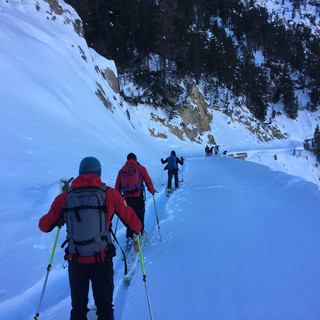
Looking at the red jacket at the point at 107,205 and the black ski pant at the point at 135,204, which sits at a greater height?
the red jacket at the point at 107,205

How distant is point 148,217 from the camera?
255 inches

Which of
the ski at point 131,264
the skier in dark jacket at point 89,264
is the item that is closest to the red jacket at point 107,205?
the skier in dark jacket at point 89,264

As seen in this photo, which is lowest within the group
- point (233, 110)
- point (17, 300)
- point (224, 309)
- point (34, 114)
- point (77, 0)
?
point (224, 309)

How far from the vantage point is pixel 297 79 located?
59.1 m

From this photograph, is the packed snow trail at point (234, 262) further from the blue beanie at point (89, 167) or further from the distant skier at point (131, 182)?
the blue beanie at point (89, 167)

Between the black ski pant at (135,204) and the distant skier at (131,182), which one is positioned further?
the black ski pant at (135,204)

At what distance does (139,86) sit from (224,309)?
27824 mm

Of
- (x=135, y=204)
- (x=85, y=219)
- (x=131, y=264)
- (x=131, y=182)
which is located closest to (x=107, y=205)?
(x=85, y=219)

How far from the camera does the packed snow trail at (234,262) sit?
115 inches

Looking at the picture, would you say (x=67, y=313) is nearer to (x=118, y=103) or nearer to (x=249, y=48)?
(x=118, y=103)

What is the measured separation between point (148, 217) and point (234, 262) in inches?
122

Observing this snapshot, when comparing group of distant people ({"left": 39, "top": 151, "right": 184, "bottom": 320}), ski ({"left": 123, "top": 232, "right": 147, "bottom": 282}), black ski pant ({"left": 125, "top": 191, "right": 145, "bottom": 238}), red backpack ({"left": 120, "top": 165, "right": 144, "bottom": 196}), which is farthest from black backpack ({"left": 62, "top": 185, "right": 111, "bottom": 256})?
black ski pant ({"left": 125, "top": 191, "right": 145, "bottom": 238})

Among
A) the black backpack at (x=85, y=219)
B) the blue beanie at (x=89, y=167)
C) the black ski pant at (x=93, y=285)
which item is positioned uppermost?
the blue beanie at (x=89, y=167)

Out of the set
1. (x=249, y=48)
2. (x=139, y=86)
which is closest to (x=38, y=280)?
(x=139, y=86)
